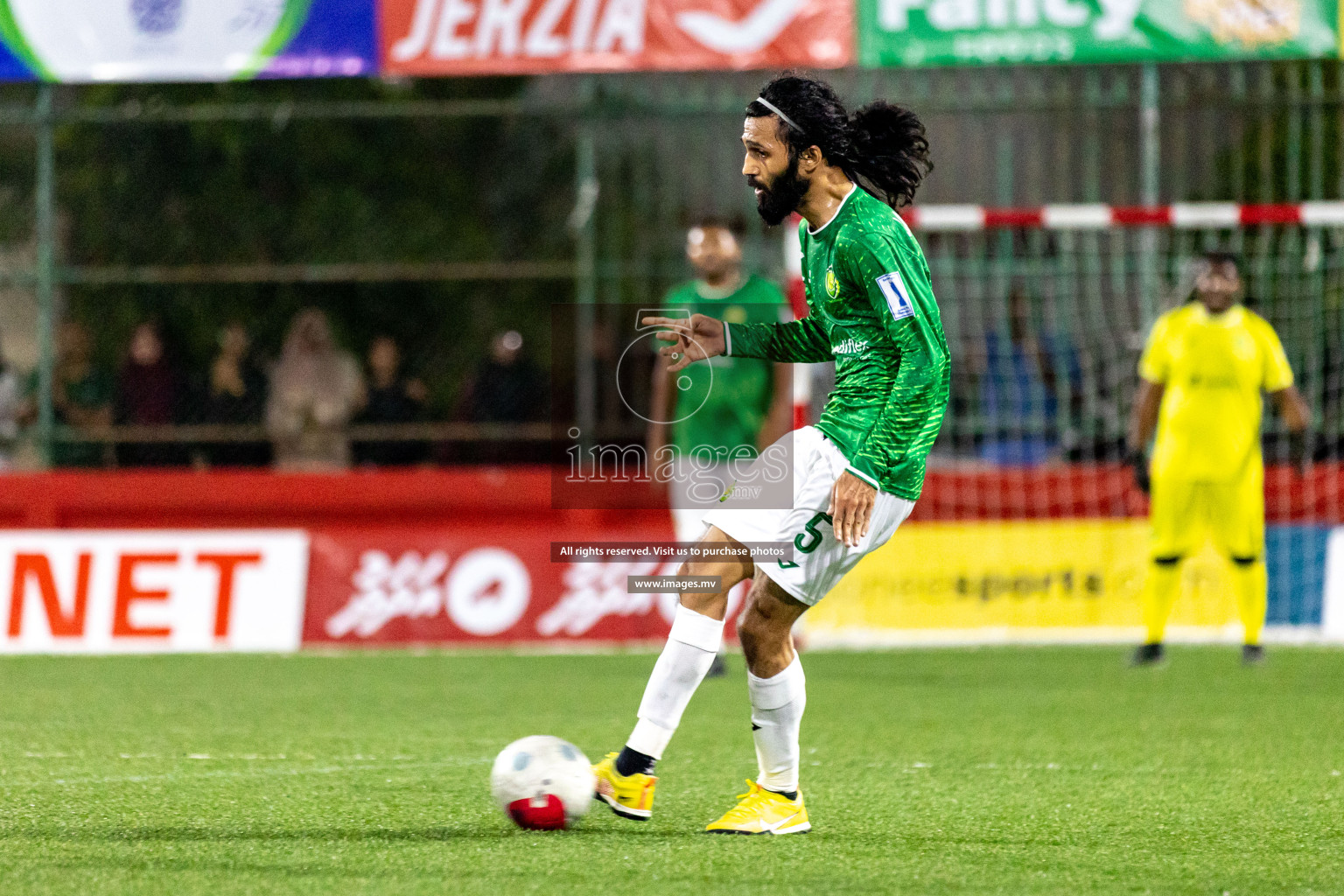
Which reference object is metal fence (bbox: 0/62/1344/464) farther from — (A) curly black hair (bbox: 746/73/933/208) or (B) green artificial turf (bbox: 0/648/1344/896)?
(A) curly black hair (bbox: 746/73/933/208)

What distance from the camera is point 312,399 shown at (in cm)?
1391

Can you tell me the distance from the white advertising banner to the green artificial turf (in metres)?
0.98

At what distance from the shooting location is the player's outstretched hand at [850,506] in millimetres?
5016

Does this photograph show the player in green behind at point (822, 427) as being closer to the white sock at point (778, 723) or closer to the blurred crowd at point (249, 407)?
the white sock at point (778, 723)

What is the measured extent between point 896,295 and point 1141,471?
6175 mm

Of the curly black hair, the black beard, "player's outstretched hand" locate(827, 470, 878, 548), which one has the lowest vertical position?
"player's outstretched hand" locate(827, 470, 878, 548)

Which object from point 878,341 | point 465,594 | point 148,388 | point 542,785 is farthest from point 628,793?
point 148,388

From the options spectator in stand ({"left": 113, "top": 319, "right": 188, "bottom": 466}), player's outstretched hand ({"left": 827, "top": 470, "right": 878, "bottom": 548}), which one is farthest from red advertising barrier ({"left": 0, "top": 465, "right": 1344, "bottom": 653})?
player's outstretched hand ({"left": 827, "top": 470, "right": 878, "bottom": 548})

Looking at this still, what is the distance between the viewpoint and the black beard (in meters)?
5.21

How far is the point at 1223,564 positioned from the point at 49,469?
7.87 meters

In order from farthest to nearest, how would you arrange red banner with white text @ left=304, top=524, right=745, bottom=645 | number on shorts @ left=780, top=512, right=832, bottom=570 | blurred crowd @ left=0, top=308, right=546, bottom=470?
blurred crowd @ left=0, top=308, right=546, bottom=470 < red banner with white text @ left=304, top=524, right=745, bottom=645 < number on shorts @ left=780, top=512, right=832, bottom=570

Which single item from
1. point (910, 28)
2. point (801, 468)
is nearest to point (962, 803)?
point (801, 468)

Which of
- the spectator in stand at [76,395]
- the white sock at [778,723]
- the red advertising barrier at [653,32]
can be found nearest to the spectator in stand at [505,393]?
the red advertising barrier at [653,32]

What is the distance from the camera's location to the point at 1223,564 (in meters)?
12.1
